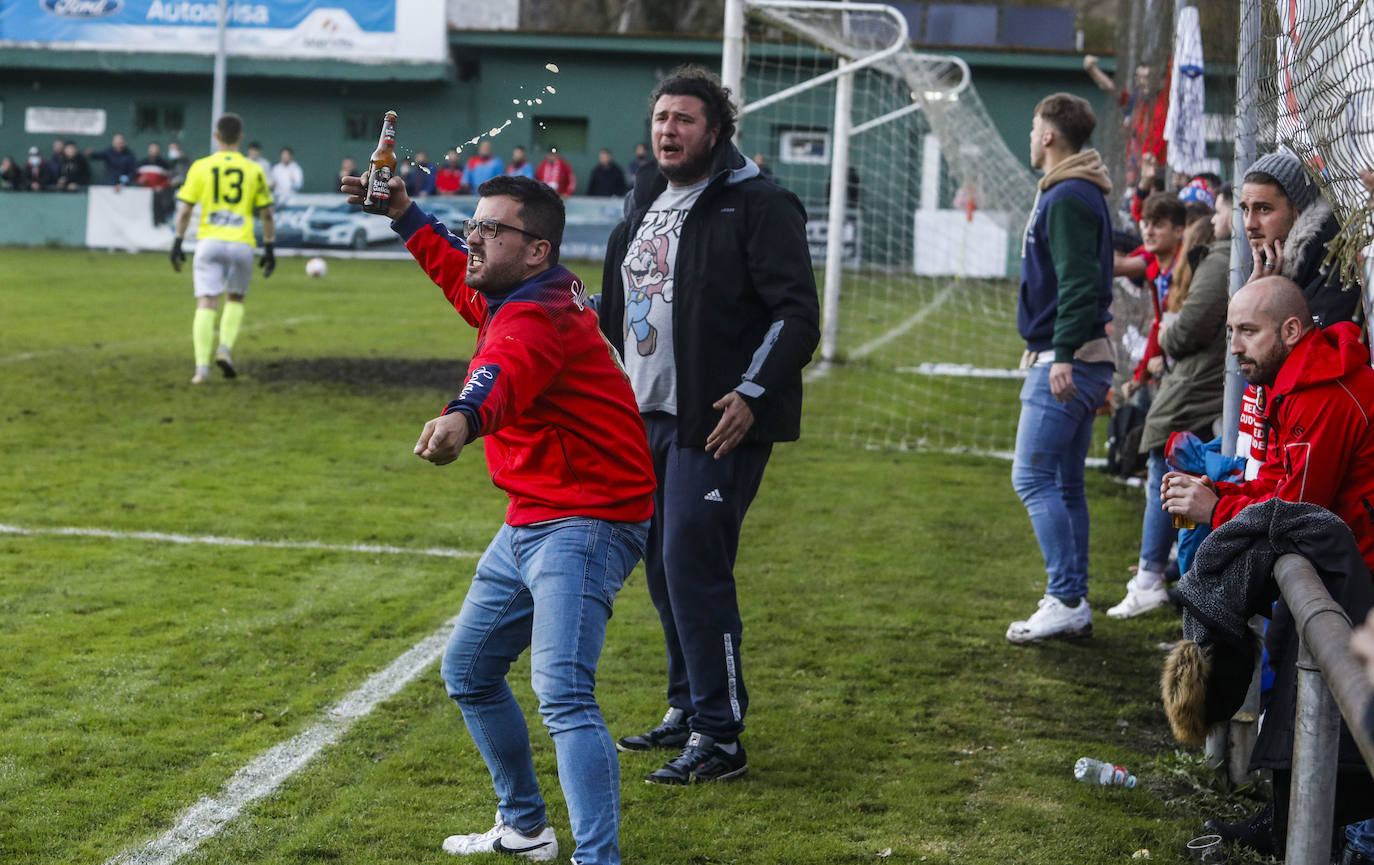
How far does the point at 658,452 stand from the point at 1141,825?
5.74 feet

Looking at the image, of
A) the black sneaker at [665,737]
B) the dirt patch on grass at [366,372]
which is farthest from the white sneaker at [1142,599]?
the dirt patch on grass at [366,372]

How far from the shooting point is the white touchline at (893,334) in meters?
14.1

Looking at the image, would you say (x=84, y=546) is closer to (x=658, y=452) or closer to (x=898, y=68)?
(x=658, y=452)

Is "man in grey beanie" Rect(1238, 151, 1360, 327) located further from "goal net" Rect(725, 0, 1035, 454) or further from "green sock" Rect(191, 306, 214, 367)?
"green sock" Rect(191, 306, 214, 367)

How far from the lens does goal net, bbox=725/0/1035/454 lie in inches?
464

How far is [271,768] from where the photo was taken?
4230 mm

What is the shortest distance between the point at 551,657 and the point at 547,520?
0.33 meters

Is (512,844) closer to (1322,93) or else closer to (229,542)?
(1322,93)

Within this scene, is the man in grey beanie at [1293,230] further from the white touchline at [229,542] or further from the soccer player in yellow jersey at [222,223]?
the soccer player in yellow jersey at [222,223]

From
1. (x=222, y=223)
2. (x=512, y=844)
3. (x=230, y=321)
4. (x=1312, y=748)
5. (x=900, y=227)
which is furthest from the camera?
(x=900, y=227)

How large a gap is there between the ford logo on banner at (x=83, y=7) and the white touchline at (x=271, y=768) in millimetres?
31155

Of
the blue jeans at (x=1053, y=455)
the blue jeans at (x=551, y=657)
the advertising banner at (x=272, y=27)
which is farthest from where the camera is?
the advertising banner at (x=272, y=27)

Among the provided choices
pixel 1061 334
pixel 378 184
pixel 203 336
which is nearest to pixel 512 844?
pixel 378 184

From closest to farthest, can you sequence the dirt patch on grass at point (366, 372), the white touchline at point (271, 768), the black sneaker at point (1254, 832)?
the white touchline at point (271, 768) → the black sneaker at point (1254, 832) → the dirt patch on grass at point (366, 372)
